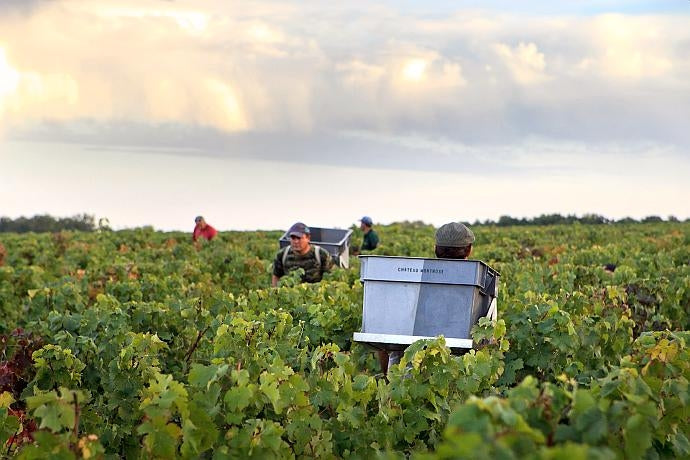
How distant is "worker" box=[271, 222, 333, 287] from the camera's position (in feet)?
42.9

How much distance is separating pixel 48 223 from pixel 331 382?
66896 mm

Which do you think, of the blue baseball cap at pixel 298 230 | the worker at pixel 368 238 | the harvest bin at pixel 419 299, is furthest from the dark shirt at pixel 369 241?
the harvest bin at pixel 419 299

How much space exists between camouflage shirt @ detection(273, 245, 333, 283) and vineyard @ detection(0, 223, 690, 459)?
0.84ft

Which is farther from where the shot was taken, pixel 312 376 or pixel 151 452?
pixel 312 376

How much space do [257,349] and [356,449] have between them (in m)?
1.26

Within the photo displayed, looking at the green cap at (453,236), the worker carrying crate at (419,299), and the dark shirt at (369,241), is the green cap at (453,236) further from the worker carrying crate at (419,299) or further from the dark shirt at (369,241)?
the dark shirt at (369,241)

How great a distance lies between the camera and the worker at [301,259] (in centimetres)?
1307

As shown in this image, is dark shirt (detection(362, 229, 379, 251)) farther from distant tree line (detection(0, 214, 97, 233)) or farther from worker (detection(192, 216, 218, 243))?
distant tree line (detection(0, 214, 97, 233))

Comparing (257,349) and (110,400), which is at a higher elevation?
(257,349)

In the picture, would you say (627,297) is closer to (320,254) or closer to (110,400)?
(320,254)

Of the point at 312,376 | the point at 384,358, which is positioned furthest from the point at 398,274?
the point at 312,376

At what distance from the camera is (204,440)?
5074mm

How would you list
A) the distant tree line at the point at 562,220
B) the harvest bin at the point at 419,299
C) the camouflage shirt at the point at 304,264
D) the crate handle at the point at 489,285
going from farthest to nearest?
1. the distant tree line at the point at 562,220
2. the camouflage shirt at the point at 304,264
3. the crate handle at the point at 489,285
4. the harvest bin at the point at 419,299

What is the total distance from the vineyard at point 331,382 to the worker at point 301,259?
28cm
